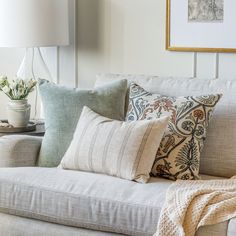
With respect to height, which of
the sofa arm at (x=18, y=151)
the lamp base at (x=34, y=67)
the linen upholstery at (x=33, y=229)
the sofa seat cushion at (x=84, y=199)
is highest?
the lamp base at (x=34, y=67)

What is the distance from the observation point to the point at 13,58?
161 inches

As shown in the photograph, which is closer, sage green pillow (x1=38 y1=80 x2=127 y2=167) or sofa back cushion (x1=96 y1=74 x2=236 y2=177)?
sofa back cushion (x1=96 y1=74 x2=236 y2=177)

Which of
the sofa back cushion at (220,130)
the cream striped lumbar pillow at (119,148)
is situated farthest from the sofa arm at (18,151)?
the sofa back cushion at (220,130)

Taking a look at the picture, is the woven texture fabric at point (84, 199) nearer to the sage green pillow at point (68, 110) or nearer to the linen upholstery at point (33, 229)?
the linen upholstery at point (33, 229)

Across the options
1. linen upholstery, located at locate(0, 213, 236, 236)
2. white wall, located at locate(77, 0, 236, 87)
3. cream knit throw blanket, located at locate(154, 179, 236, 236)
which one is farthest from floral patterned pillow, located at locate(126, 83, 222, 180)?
white wall, located at locate(77, 0, 236, 87)

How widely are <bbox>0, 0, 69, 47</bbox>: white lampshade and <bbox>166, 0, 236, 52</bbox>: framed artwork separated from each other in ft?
2.12

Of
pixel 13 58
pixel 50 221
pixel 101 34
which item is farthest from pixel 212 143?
pixel 13 58

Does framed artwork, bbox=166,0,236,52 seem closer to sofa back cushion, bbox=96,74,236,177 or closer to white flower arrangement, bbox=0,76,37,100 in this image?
sofa back cushion, bbox=96,74,236,177

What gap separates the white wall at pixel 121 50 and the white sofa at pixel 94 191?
0.34 meters

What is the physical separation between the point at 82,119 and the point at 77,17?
1033 millimetres

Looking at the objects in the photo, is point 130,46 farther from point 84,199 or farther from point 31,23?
point 84,199

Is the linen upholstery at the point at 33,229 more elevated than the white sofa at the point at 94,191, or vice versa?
the white sofa at the point at 94,191

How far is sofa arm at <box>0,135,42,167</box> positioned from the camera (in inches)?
119

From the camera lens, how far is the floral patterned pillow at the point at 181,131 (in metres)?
2.77
